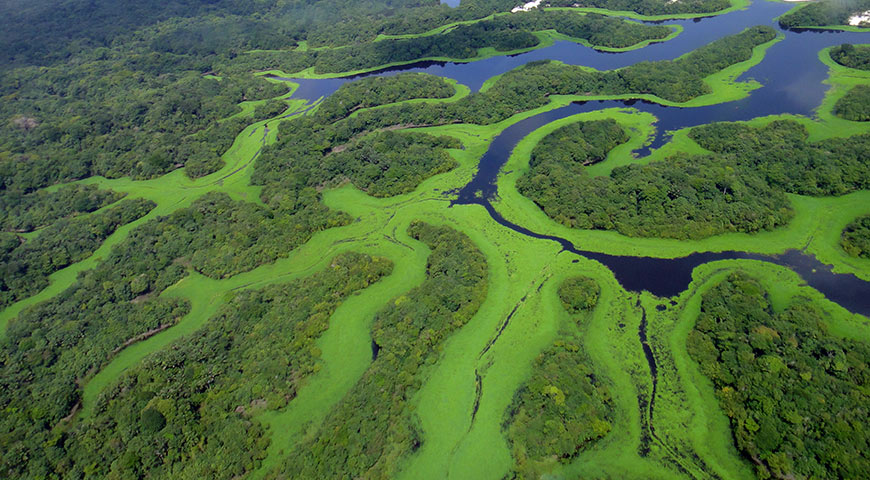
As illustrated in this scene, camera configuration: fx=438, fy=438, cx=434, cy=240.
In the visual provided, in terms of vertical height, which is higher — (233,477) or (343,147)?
(343,147)

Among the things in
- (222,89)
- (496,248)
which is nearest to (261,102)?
(222,89)

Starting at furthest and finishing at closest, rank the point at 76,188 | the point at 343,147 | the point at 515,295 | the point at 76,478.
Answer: the point at 343,147 → the point at 76,188 → the point at 515,295 → the point at 76,478

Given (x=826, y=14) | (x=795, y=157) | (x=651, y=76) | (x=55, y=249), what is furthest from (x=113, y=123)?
(x=826, y=14)

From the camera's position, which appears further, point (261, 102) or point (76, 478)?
point (261, 102)

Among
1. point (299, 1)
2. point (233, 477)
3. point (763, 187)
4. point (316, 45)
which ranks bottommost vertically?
point (233, 477)

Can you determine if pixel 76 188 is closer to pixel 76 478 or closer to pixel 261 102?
pixel 261 102

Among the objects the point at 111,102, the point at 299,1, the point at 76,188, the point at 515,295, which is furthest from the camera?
the point at 299,1
